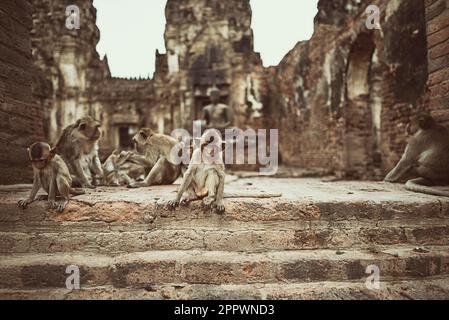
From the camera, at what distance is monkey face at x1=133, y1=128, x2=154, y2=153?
16.4 feet

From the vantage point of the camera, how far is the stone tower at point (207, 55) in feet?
46.3

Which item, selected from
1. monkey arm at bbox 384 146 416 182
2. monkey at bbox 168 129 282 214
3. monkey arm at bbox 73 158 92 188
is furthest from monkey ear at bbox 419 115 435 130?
monkey arm at bbox 73 158 92 188

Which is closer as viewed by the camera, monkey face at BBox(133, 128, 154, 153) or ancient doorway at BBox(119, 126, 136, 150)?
monkey face at BBox(133, 128, 154, 153)

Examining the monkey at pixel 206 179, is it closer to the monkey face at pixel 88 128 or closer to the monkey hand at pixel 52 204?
the monkey hand at pixel 52 204

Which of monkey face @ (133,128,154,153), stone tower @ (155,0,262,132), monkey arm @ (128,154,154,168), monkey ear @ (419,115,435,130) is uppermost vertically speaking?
stone tower @ (155,0,262,132)

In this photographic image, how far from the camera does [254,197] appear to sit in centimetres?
307

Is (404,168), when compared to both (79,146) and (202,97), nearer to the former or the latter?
(79,146)

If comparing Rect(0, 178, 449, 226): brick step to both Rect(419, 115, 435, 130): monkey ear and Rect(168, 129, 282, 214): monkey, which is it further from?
Rect(419, 115, 435, 130): monkey ear

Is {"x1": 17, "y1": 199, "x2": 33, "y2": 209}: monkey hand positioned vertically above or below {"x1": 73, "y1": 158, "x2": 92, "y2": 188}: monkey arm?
below

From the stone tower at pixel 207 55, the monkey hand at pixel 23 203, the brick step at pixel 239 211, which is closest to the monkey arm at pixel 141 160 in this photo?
the brick step at pixel 239 211

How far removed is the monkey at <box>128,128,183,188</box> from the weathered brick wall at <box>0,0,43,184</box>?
1766 millimetres

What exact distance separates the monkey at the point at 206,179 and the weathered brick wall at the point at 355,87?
Result: 4439 millimetres

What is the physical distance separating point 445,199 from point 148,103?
621 inches
